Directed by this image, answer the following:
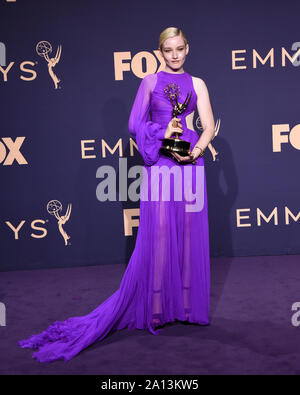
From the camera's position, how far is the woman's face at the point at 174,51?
276 centimetres

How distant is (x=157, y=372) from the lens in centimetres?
227

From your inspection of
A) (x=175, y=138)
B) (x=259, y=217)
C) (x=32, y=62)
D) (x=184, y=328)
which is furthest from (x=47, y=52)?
(x=184, y=328)

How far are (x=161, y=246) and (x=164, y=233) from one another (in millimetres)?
80

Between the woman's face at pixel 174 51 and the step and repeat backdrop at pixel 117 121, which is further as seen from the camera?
the step and repeat backdrop at pixel 117 121

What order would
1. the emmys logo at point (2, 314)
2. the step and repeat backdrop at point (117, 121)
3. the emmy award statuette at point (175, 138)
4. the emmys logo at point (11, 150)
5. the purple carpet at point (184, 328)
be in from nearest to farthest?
the purple carpet at point (184, 328)
the emmy award statuette at point (175, 138)
the emmys logo at point (2, 314)
the step and repeat backdrop at point (117, 121)
the emmys logo at point (11, 150)

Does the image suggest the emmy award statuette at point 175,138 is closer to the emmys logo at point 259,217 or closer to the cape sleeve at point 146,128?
the cape sleeve at point 146,128

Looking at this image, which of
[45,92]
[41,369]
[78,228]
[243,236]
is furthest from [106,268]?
[41,369]

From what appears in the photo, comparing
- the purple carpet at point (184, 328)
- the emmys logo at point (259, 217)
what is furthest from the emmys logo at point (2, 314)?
the emmys logo at point (259, 217)

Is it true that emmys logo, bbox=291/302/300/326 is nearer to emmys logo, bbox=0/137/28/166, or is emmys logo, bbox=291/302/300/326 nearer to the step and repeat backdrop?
the step and repeat backdrop

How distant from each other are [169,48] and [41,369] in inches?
75.6

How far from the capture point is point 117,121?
433cm

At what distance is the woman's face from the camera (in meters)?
2.76

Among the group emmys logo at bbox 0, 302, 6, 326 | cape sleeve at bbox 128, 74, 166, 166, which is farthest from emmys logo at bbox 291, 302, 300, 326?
emmys logo at bbox 0, 302, 6, 326

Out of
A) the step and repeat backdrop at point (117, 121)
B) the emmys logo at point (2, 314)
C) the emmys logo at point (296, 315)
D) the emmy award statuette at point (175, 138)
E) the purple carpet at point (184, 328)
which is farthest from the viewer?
the step and repeat backdrop at point (117, 121)
